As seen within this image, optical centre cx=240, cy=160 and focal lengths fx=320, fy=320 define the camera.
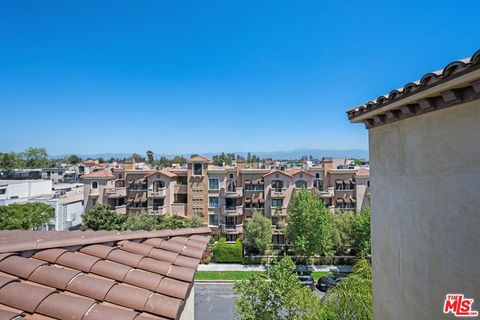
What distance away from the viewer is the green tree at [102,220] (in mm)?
32125

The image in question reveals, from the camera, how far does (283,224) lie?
33.8 meters

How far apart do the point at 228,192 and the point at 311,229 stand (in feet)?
36.7

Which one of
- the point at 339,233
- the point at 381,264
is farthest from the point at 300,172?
the point at 381,264

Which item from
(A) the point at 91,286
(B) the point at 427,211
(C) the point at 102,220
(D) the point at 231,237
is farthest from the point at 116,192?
(B) the point at 427,211

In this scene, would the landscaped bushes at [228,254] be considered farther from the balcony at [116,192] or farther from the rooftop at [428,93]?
the rooftop at [428,93]

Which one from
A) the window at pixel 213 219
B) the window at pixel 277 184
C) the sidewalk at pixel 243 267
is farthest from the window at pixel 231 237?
the window at pixel 277 184

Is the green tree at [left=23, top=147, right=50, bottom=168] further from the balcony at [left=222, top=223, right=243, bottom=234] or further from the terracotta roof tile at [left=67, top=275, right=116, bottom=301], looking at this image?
the terracotta roof tile at [left=67, top=275, right=116, bottom=301]

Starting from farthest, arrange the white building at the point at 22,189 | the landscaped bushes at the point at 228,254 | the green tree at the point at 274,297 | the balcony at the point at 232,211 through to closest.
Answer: the white building at the point at 22,189 → the balcony at the point at 232,211 → the landscaped bushes at the point at 228,254 → the green tree at the point at 274,297

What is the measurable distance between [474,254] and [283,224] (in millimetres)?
31208

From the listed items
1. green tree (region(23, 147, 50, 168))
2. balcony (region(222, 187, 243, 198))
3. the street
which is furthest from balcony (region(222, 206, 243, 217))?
green tree (region(23, 147, 50, 168))

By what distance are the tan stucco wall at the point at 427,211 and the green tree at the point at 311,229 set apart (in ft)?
74.8

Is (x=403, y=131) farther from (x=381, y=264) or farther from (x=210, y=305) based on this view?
(x=210, y=305)

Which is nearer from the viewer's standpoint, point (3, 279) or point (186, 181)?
point (3, 279)

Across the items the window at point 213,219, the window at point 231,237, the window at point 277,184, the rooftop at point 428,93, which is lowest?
the window at point 231,237
